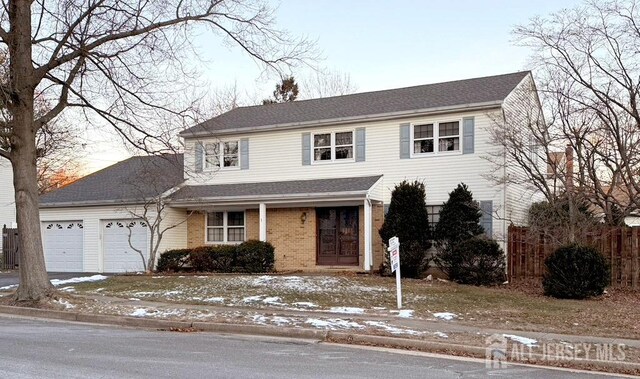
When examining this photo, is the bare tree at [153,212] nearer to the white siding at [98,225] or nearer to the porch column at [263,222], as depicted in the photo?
the white siding at [98,225]

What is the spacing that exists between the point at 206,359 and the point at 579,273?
1138 cm

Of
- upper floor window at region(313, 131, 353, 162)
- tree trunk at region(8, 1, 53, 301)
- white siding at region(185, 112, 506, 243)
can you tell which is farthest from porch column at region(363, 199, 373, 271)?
tree trunk at region(8, 1, 53, 301)

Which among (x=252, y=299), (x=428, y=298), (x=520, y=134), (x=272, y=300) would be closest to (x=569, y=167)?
(x=520, y=134)

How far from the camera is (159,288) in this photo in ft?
56.5

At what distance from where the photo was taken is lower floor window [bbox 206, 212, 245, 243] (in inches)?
955

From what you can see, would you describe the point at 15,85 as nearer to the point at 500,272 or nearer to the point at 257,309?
the point at 257,309

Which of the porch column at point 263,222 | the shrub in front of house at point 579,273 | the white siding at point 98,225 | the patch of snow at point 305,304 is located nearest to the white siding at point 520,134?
the shrub in front of house at point 579,273

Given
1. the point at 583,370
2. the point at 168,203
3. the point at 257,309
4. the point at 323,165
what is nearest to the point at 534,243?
the point at 323,165

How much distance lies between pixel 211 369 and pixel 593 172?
14539 mm

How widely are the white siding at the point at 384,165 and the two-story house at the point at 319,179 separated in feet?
0.12

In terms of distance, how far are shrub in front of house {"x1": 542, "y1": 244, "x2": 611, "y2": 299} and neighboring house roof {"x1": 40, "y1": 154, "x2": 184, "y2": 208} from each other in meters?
13.5

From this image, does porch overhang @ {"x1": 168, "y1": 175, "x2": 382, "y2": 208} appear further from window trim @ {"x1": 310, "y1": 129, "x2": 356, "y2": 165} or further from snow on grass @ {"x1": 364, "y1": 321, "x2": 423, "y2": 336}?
snow on grass @ {"x1": 364, "y1": 321, "x2": 423, "y2": 336}

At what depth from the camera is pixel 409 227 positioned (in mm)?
19844

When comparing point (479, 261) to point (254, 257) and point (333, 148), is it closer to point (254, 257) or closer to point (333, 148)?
point (333, 148)
